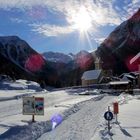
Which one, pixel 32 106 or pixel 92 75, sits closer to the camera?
pixel 32 106

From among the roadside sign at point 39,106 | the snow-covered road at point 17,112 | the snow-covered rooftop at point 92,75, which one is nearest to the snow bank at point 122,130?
the roadside sign at point 39,106

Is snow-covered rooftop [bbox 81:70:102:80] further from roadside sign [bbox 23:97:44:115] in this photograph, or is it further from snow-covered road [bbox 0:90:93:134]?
roadside sign [bbox 23:97:44:115]

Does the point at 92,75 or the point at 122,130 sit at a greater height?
the point at 92,75

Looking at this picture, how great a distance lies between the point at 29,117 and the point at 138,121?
6.44 metres

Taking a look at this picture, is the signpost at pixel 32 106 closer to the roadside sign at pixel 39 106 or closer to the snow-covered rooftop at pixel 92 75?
the roadside sign at pixel 39 106

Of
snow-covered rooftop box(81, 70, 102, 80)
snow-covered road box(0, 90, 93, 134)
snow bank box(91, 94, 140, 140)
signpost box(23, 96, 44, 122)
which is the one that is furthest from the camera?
snow-covered rooftop box(81, 70, 102, 80)

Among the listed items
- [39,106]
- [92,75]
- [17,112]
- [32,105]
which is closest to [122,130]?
[39,106]

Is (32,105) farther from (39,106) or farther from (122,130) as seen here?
(122,130)

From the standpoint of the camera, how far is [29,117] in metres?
21.6

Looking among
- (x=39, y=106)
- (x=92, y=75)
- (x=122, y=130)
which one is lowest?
(x=122, y=130)

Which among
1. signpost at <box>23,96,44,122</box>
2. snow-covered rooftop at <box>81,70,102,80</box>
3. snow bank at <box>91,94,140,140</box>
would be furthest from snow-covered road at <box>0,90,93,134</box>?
snow-covered rooftop at <box>81,70,102,80</box>

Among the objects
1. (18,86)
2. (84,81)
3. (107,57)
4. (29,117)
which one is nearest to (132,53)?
(107,57)

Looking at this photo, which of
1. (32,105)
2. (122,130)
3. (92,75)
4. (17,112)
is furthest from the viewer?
(92,75)

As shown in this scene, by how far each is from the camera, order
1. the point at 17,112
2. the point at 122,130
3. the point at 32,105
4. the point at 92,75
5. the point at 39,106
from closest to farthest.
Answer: the point at 122,130 → the point at 32,105 → the point at 39,106 → the point at 17,112 → the point at 92,75
